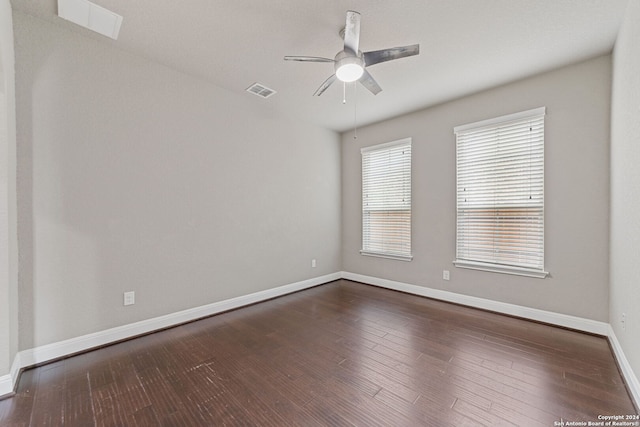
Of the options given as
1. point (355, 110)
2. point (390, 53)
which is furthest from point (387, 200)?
point (390, 53)

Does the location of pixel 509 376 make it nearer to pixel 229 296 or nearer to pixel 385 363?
pixel 385 363

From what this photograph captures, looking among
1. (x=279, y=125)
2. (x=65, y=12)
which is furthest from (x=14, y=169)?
(x=279, y=125)

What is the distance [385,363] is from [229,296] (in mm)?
2099

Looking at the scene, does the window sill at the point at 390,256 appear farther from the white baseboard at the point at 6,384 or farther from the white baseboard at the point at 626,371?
the white baseboard at the point at 6,384

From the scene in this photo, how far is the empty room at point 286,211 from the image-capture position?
1860mm

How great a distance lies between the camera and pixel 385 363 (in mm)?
2238

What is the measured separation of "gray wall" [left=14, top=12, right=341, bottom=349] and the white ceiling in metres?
0.30

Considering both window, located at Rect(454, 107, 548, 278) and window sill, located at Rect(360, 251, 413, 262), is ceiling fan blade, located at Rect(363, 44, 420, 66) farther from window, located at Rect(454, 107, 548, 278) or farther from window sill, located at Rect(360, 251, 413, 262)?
window sill, located at Rect(360, 251, 413, 262)

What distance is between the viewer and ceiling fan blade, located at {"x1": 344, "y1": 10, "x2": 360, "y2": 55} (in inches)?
74.6

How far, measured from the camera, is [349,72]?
227 centimetres

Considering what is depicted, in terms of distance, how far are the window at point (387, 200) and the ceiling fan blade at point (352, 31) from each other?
2.31 metres

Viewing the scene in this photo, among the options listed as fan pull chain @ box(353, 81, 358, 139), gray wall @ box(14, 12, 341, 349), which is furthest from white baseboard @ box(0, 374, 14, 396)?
fan pull chain @ box(353, 81, 358, 139)

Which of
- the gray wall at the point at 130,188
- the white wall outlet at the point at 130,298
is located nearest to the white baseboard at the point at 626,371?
the gray wall at the point at 130,188

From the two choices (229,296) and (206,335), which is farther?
(229,296)
